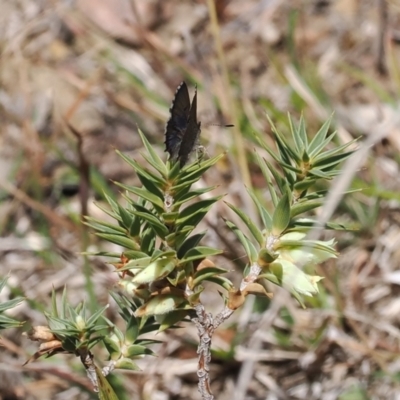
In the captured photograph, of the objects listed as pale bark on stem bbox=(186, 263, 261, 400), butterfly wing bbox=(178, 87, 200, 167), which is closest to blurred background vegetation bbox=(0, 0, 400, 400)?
butterfly wing bbox=(178, 87, 200, 167)

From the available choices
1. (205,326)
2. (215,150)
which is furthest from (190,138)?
(215,150)

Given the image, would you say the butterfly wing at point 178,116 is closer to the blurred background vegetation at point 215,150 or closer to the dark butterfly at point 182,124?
the dark butterfly at point 182,124

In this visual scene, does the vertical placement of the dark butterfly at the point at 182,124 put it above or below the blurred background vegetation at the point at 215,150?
above

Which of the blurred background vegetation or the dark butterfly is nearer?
the dark butterfly

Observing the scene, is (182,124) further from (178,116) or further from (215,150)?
(215,150)

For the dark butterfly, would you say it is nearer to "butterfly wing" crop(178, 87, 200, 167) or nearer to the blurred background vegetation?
"butterfly wing" crop(178, 87, 200, 167)

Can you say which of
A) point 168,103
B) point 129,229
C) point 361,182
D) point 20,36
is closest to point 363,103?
point 361,182


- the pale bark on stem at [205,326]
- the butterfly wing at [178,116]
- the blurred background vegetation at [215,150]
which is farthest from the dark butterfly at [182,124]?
the blurred background vegetation at [215,150]
